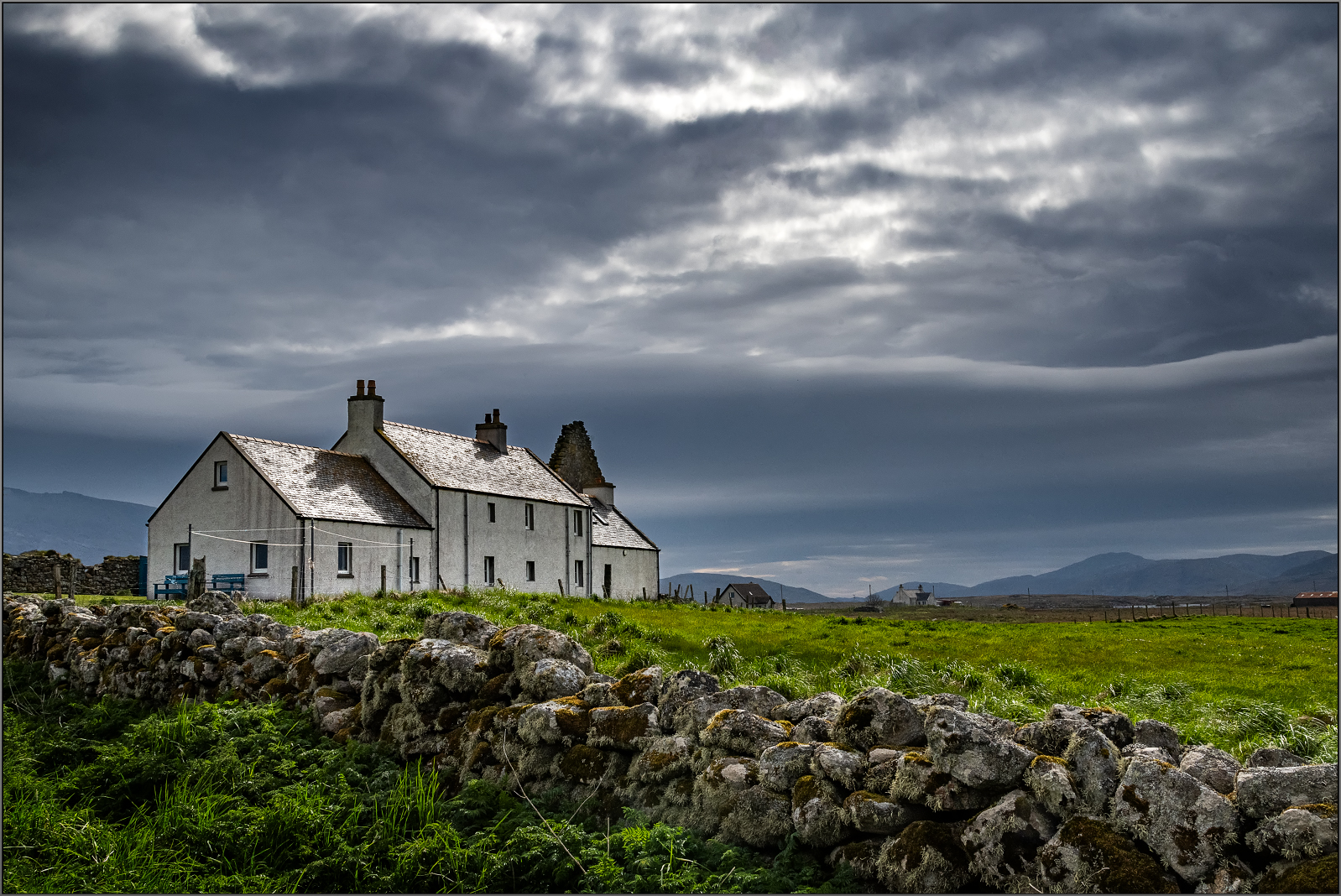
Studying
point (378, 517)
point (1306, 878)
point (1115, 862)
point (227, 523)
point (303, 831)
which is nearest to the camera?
point (1306, 878)

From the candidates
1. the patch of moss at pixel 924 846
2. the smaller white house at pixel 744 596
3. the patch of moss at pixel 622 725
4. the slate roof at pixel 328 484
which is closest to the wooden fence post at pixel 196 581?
the slate roof at pixel 328 484

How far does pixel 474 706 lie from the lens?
7.99m

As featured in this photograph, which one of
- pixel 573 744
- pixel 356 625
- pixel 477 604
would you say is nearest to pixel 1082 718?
pixel 573 744

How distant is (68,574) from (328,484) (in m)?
13.1

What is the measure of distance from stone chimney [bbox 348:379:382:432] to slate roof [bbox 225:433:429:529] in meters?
1.59

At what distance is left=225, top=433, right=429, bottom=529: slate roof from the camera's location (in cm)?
3806

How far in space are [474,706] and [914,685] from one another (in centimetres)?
674

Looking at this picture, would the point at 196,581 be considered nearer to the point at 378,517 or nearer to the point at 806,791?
the point at 378,517

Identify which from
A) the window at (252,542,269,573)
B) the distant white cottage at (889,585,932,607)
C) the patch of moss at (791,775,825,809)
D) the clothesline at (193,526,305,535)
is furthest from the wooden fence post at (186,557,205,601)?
the distant white cottage at (889,585,932,607)

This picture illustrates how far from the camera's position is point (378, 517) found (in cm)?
4066

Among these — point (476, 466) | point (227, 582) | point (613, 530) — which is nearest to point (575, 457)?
point (613, 530)

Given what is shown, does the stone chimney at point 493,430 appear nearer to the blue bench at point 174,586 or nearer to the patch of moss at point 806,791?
the blue bench at point 174,586

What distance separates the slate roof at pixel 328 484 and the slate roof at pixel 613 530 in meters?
15.1

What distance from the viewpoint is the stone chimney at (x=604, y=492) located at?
64.1 meters
